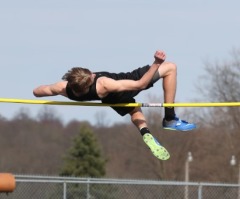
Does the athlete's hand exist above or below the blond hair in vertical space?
above

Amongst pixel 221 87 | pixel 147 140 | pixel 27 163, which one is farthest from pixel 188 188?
pixel 27 163

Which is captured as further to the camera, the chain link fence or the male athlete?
the chain link fence

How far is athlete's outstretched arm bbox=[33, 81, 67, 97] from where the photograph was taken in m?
10.7

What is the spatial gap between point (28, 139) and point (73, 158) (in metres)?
30.0

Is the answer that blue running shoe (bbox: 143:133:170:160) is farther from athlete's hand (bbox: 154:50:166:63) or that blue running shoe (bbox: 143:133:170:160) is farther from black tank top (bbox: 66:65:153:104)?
athlete's hand (bbox: 154:50:166:63)

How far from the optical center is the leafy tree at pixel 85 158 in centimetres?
4322

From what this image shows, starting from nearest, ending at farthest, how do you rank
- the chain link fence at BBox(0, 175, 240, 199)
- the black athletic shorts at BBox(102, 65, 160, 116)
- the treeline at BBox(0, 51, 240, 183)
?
the black athletic shorts at BBox(102, 65, 160, 116), the chain link fence at BBox(0, 175, 240, 199), the treeline at BBox(0, 51, 240, 183)

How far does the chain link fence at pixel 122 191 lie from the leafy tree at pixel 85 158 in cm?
2550

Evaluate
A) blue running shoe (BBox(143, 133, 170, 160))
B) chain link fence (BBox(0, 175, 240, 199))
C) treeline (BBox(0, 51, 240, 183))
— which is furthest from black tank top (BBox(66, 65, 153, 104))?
treeline (BBox(0, 51, 240, 183))

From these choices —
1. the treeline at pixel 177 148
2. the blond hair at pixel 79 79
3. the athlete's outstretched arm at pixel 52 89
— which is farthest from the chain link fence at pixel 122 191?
the treeline at pixel 177 148

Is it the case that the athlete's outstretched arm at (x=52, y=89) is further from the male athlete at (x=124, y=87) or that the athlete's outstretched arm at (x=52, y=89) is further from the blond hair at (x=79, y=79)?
the blond hair at (x=79, y=79)

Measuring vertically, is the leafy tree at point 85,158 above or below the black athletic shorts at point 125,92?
below

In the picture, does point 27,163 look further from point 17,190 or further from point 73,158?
point 17,190

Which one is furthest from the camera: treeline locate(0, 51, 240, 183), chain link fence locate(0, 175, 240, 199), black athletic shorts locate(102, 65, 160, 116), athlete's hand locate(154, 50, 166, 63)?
treeline locate(0, 51, 240, 183)
